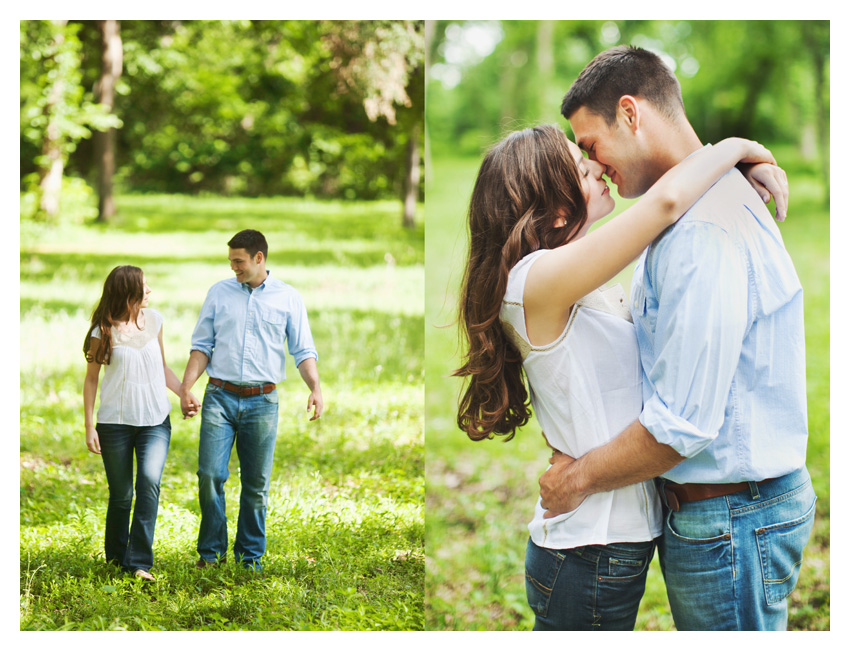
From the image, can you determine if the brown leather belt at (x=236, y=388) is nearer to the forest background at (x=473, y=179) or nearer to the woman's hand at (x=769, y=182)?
the forest background at (x=473, y=179)

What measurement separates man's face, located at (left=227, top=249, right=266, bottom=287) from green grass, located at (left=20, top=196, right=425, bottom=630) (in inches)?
13.7

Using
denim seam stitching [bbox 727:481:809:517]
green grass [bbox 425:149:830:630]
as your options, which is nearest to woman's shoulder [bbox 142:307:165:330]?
green grass [bbox 425:149:830:630]

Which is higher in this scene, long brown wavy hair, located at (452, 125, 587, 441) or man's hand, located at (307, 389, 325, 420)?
long brown wavy hair, located at (452, 125, 587, 441)

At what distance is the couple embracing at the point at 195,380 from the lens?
2.70 meters

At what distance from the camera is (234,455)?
3.01m

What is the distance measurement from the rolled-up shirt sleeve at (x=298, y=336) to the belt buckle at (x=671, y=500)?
4.76 ft

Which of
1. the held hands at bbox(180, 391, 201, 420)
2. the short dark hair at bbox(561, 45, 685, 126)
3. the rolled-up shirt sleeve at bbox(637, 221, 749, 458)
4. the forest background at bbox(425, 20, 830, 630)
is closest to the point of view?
the rolled-up shirt sleeve at bbox(637, 221, 749, 458)

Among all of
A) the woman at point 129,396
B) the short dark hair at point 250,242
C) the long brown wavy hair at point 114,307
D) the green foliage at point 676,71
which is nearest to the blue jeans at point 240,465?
the woman at point 129,396

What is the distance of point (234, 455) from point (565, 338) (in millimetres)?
1771

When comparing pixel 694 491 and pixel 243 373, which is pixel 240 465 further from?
pixel 694 491

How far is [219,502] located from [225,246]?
113 cm

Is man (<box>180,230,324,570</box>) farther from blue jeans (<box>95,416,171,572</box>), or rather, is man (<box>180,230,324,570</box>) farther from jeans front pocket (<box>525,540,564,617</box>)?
jeans front pocket (<box>525,540,564,617</box>)

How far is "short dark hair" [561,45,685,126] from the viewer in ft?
6.11

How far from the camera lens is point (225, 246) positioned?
321 cm
